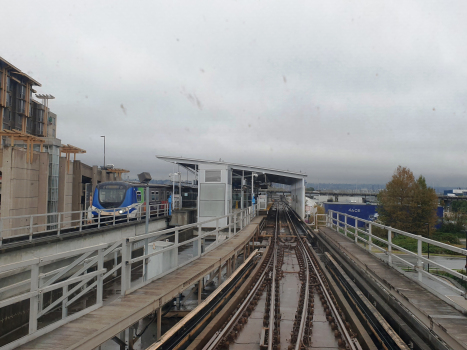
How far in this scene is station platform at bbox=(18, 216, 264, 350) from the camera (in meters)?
3.73

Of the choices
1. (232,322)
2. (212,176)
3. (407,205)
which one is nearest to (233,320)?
(232,322)

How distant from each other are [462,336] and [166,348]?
4.57m

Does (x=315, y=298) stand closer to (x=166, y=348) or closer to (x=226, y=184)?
(x=166, y=348)

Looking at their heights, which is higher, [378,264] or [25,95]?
[25,95]

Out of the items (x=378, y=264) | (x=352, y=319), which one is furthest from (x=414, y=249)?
(x=352, y=319)

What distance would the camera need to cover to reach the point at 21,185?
20.5m

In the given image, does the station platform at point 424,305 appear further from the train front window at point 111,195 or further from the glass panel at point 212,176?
the train front window at point 111,195

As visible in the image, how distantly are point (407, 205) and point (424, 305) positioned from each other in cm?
3447

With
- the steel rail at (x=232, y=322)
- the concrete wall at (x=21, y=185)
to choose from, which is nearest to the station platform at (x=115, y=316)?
the steel rail at (x=232, y=322)

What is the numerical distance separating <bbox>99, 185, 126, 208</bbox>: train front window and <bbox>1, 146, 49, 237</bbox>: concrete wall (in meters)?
5.28

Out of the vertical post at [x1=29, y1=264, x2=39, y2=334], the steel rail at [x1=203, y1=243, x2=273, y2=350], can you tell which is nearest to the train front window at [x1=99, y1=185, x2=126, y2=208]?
the steel rail at [x1=203, y1=243, x2=273, y2=350]

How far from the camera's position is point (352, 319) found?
614cm

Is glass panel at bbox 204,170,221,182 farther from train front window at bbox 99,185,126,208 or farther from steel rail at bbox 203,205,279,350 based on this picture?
steel rail at bbox 203,205,279,350

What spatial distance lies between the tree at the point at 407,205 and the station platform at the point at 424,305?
30.6 meters
